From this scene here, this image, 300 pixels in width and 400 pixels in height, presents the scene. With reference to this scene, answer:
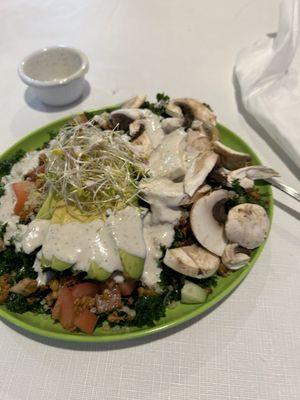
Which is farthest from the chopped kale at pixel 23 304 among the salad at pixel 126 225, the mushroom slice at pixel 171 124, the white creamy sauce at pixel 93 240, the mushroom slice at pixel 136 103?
the mushroom slice at pixel 136 103

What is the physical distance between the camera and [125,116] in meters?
2.41

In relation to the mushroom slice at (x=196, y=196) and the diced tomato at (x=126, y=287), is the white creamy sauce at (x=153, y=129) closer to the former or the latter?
the mushroom slice at (x=196, y=196)

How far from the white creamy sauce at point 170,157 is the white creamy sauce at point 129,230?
1.00 feet

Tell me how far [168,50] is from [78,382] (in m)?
2.94

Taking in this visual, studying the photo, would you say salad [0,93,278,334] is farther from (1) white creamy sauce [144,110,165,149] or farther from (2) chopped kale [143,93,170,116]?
(2) chopped kale [143,93,170,116]

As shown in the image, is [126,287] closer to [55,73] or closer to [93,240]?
[93,240]

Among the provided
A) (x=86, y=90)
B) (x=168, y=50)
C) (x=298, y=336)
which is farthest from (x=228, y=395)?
(x=168, y=50)

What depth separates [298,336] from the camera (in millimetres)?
1783

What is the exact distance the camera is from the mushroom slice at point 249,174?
2.09 meters

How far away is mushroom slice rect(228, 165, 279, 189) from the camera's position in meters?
2.09

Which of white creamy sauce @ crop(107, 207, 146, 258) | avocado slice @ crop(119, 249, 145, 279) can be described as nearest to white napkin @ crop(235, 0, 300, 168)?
white creamy sauce @ crop(107, 207, 146, 258)

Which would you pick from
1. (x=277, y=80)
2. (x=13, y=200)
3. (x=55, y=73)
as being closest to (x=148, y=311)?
(x=13, y=200)

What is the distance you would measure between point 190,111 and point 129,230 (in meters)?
0.98

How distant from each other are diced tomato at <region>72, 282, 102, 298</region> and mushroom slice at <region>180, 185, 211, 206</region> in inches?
24.5
